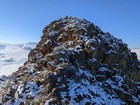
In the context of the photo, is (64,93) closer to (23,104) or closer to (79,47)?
(23,104)

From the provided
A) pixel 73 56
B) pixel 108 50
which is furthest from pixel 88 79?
pixel 108 50

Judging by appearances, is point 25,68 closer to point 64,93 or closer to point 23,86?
point 23,86

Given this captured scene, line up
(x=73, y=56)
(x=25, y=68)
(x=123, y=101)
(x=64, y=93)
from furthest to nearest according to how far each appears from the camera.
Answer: (x=25, y=68), (x=73, y=56), (x=123, y=101), (x=64, y=93)

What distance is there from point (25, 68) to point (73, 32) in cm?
1414

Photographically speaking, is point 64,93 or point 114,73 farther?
point 114,73

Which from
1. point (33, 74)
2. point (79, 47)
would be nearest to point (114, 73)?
point (79, 47)

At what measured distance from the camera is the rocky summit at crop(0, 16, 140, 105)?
4725 cm

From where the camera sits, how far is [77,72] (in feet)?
167

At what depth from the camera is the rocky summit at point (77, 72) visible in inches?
1860

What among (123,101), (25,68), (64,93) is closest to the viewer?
(64,93)

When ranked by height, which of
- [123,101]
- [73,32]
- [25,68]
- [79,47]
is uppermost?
[73,32]

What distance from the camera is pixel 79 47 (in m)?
55.0

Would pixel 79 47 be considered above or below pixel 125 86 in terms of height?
above

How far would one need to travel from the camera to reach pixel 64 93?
46312 millimetres
